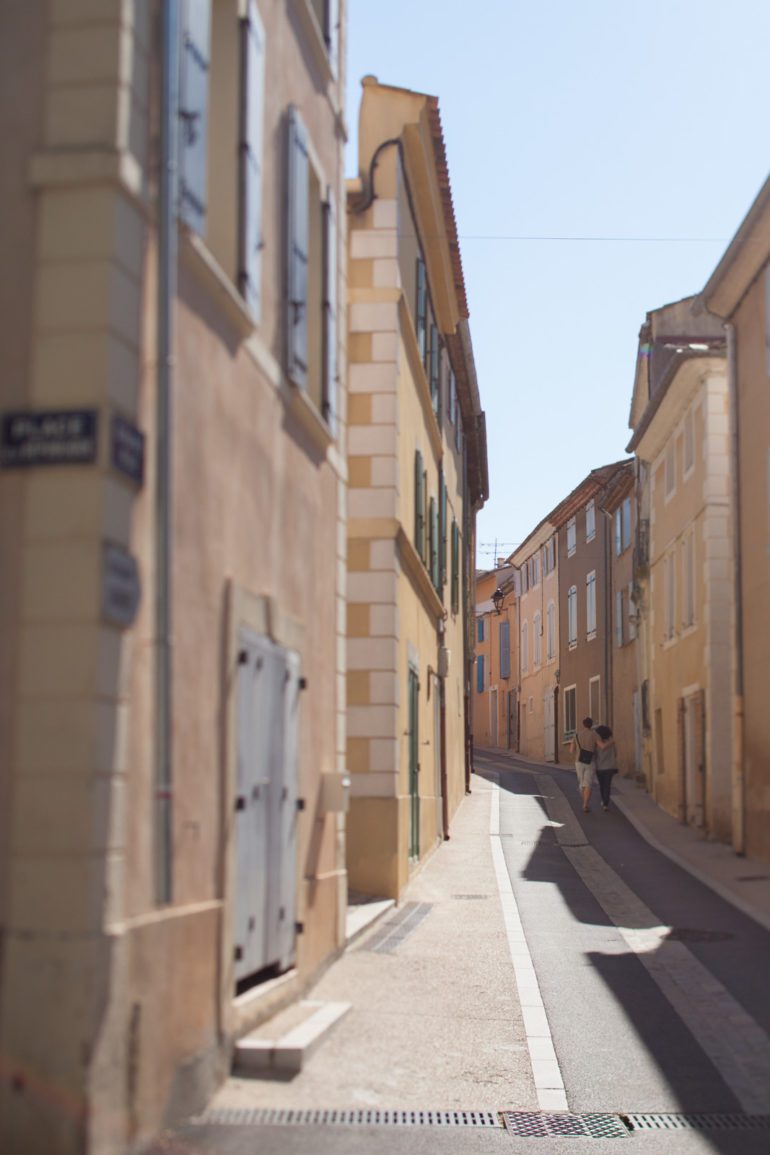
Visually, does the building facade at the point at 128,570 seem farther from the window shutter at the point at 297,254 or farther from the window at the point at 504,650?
the window at the point at 504,650

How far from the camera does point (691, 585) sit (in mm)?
25625

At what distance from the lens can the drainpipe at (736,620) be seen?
67.6 feet

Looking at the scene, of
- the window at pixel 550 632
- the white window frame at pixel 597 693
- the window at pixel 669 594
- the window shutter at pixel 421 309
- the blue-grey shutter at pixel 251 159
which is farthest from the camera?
the window at pixel 550 632

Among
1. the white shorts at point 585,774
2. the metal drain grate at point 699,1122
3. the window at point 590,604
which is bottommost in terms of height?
the metal drain grate at point 699,1122

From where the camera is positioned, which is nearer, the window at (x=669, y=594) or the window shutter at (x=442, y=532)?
the window shutter at (x=442, y=532)

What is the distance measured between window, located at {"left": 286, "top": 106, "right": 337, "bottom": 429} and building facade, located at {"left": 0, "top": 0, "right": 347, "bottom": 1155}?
0.85 metres

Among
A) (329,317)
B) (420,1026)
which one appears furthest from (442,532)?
(420,1026)

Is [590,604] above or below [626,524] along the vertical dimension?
below

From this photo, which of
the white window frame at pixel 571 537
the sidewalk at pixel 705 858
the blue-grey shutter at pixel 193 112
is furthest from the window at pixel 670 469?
the blue-grey shutter at pixel 193 112

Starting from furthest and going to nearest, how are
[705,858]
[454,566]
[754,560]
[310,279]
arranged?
[454,566] < [754,560] < [705,858] < [310,279]

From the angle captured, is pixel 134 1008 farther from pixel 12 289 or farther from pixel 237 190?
pixel 237 190

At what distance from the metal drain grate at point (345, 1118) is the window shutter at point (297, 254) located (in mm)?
4408

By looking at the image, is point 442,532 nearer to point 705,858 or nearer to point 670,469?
point 705,858

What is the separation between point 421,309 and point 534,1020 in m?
10.7
